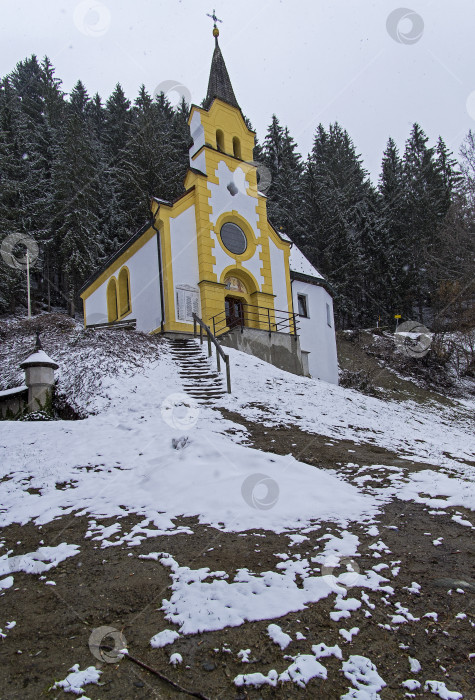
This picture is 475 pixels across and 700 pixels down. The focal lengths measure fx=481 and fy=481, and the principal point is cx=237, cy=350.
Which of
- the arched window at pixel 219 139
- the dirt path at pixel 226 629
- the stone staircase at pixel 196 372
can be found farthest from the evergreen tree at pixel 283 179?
the dirt path at pixel 226 629

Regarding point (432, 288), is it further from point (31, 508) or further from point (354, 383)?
point (31, 508)

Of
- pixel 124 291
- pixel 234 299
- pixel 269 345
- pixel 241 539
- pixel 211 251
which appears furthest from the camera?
pixel 124 291

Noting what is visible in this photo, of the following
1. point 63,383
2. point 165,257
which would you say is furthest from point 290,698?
point 165,257

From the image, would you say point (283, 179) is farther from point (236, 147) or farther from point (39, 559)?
point (39, 559)

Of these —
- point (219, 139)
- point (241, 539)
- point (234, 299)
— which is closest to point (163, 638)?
point (241, 539)

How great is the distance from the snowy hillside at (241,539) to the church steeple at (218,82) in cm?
1866

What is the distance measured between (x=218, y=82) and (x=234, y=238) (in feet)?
28.3

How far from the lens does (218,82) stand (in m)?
23.9

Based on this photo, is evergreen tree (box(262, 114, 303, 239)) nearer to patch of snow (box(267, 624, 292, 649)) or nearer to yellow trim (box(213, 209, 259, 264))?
yellow trim (box(213, 209, 259, 264))

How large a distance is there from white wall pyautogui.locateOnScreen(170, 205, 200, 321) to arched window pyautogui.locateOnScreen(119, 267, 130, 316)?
4.36 m

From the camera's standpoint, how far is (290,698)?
2615 mm

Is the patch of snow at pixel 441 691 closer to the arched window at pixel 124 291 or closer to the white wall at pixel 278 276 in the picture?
the white wall at pixel 278 276

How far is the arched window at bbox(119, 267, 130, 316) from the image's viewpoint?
76.1 feet

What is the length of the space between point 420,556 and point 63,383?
9.63 m
